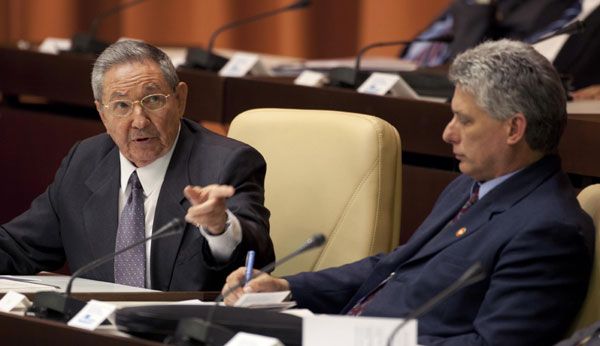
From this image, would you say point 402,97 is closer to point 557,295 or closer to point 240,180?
point 240,180

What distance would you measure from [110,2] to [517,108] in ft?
18.0

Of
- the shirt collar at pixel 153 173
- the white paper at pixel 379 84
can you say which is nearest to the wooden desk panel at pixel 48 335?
the shirt collar at pixel 153 173

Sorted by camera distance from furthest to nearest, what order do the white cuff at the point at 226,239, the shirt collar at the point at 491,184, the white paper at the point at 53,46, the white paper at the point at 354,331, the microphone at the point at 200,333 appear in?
the white paper at the point at 53,46, the white cuff at the point at 226,239, the shirt collar at the point at 491,184, the microphone at the point at 200,333, the white paper at the point at 354,331

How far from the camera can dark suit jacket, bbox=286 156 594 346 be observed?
247 centimetres

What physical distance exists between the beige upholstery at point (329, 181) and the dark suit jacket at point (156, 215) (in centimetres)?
17

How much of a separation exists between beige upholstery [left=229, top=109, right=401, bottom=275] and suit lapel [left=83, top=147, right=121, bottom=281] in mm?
402

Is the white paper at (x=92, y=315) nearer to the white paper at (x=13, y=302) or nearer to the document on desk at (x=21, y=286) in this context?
the white paper at (x=13, y=302)

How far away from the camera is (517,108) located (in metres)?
2.61

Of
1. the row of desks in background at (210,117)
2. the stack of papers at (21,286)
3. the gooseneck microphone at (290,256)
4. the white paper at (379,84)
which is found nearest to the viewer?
the gooseneck microphone at (290,256)

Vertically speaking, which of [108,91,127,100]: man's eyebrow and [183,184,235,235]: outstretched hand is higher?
[108,91,127,100]: man's eyebrow

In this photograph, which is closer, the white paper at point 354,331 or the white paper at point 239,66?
the white paper at point 354,331

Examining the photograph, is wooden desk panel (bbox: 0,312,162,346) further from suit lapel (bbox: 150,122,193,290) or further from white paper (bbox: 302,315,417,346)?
suit lapel (bbox: 150,122,193,290)

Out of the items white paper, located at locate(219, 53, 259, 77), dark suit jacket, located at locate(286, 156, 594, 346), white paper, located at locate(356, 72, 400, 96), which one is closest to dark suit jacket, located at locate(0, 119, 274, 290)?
dark suit jacket, located at locate(286, 156, 594, 346)

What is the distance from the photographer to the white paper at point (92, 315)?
235cm
